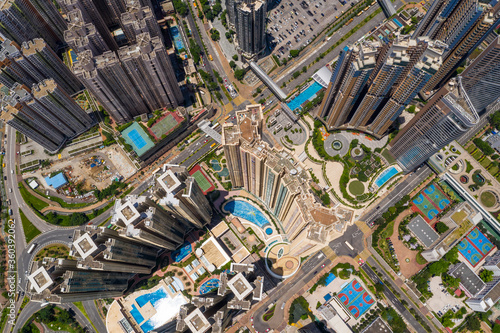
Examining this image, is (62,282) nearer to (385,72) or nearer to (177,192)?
(177,192)

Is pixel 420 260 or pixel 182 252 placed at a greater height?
pixel 182 252

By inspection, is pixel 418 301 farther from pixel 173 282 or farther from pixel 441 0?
pixel 441 0

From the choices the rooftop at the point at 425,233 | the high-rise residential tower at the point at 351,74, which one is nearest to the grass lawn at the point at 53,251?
the high-rise residential tower at the point at 351,74

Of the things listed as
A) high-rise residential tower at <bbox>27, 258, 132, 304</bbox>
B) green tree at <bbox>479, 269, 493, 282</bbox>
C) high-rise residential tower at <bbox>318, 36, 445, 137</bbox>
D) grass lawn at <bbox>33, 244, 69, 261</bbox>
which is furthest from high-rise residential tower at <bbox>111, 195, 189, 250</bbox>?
green tree at <bbox>479, 269, 493, 282</bbox>

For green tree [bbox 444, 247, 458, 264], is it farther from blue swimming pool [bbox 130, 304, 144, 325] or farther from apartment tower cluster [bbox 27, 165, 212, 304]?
blue swimming pool [bbox 130, 304, 144, 325]

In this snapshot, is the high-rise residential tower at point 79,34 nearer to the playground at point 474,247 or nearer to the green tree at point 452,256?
the green tree at point 452,256

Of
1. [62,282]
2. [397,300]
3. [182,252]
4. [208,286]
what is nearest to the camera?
[62,282]

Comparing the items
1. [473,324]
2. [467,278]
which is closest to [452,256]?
[467,278]
